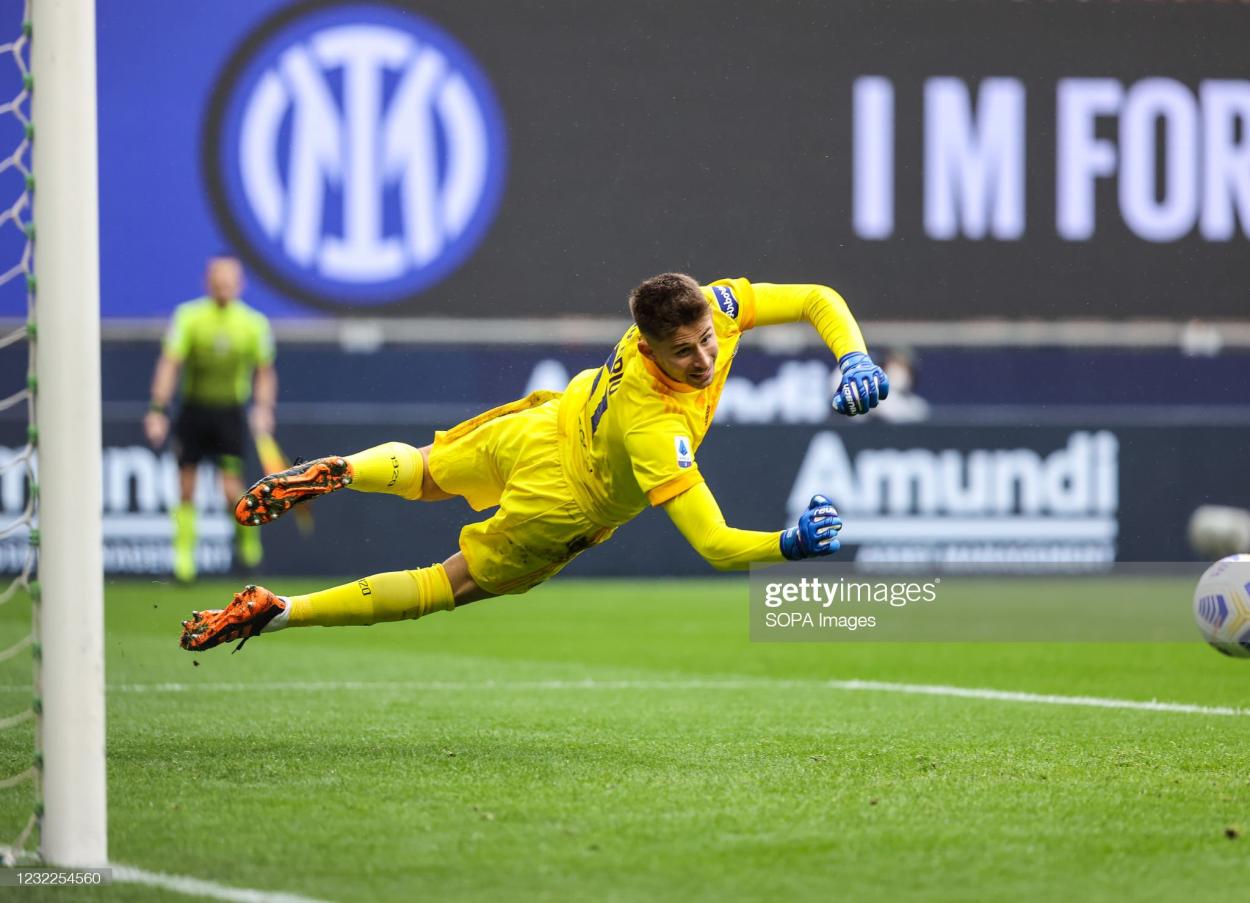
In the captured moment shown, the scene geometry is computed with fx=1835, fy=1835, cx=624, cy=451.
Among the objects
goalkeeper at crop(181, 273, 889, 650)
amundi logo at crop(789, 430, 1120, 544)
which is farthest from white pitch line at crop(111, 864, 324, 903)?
amundi logo at crop(789, 430, 1120, 544)

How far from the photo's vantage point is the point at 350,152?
14.2 meters

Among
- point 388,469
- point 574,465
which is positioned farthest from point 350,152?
point 574,465

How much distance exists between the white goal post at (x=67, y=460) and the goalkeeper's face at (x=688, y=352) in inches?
76.4

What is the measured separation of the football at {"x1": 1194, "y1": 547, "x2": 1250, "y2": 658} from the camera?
277 inches

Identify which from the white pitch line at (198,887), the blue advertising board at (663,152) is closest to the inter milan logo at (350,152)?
the blue advertising board at (663,152)

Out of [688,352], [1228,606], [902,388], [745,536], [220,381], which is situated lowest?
[1228,606]

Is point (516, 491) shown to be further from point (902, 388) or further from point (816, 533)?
point (902, 388)

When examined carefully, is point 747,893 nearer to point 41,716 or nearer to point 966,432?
point 41,716

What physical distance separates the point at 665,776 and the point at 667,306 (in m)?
1.36

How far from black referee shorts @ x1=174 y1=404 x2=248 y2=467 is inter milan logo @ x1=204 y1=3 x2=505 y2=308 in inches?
65.1

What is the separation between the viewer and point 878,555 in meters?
13.8

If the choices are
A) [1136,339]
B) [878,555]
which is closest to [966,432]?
[878,555]

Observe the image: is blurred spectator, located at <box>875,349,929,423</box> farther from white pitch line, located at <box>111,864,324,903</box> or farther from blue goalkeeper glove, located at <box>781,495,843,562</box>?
white pitch line, located at <box>111,864,324,903</box>

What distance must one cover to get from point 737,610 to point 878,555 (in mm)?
2308
